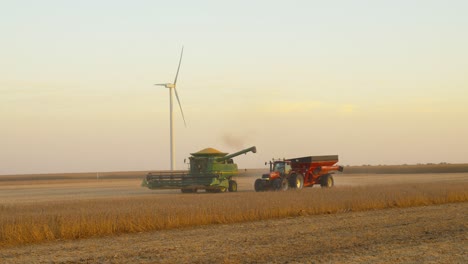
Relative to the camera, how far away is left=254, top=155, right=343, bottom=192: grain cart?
43094 mm

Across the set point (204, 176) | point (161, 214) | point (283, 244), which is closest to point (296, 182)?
point (204, 176)

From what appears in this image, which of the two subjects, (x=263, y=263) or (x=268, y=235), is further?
(x=268, y=235)

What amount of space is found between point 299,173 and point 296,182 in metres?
1.84

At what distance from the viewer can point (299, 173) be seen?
4578 centimetres

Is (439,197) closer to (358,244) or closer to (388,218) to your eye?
(388,218)

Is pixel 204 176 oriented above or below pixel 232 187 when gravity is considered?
above

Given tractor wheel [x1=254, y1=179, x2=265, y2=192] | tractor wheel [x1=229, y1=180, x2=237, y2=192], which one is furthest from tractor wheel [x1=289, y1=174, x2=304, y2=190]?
tractor wheel [x1=229, y1=180, x2=237, y2=192]

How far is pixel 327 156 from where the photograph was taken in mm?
47844

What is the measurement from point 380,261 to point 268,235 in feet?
17.8

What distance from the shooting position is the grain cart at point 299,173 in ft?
141

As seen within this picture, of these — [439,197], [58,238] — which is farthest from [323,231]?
[439,197]

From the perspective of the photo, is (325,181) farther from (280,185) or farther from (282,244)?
(282,244)

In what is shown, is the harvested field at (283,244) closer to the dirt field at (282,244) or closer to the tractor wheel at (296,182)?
the dirt field at (282,244)

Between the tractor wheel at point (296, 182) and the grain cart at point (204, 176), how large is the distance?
3.86 metres
